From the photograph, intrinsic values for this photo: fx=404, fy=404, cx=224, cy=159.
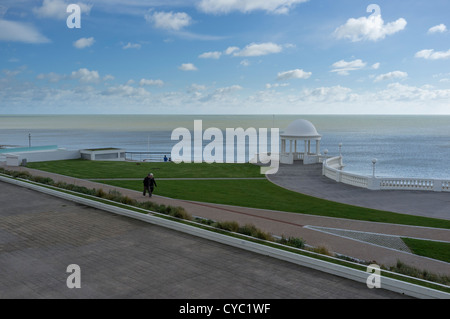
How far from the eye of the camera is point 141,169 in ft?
111

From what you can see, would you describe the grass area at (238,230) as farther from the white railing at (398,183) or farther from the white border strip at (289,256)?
the white railing at (398,183)

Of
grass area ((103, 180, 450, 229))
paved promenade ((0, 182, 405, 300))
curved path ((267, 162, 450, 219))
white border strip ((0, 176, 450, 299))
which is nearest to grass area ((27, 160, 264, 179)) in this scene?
grass area ((103, 180, 450, 229))

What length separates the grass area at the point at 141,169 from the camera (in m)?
30.9

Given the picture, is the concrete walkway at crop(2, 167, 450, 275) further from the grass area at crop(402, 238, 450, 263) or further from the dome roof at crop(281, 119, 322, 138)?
the dome roof at crop(281, 119, 322, 138)

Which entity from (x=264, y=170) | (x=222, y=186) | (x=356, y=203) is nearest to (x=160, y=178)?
(x=222, y=186)

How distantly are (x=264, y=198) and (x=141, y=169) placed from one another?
48.0 ft

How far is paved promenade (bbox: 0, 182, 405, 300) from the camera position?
9.24 metres

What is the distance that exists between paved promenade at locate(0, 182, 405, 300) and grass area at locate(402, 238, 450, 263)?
15.8 ft

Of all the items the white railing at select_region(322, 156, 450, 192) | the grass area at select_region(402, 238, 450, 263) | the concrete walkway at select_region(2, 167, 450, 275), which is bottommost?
the grass area at select_region(402, 238, 450, 263)

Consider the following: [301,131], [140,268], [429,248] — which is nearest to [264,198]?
[429,248]

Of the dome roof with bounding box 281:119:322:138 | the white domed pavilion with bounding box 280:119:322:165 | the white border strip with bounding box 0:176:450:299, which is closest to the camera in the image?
the white border strip with bounding box 0:176:450:299

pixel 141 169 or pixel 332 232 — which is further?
pixel 141 169

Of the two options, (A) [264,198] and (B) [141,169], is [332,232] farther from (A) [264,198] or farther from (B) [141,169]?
(B) [141,169]
